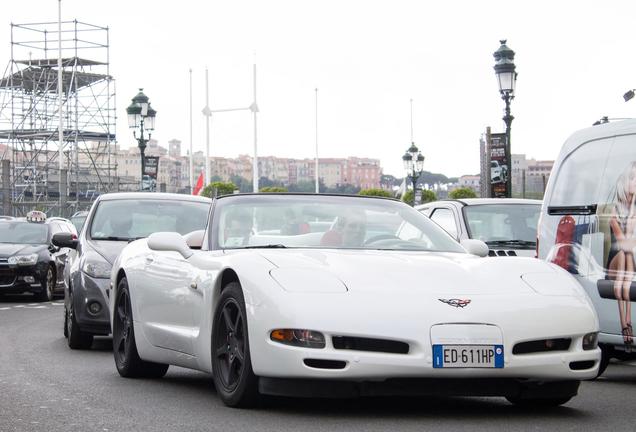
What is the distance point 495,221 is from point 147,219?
4147 mm

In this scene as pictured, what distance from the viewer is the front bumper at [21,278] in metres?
22.8

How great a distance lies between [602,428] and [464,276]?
1187 mm

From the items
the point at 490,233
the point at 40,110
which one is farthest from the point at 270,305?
the point at 40,110

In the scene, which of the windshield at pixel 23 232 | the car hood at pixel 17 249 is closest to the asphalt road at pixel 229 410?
the car hood at pixel 17 249

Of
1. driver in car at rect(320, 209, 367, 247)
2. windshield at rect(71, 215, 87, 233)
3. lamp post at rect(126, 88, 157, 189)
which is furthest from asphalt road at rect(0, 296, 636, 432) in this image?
lamp post at rect(126, 88, 157, 189)

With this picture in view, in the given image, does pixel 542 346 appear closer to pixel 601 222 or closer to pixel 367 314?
pixel 367 314

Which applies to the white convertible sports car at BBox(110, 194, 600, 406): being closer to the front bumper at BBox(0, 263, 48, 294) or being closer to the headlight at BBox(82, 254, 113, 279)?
the headlight at BBox(82, 254, 113, 279)

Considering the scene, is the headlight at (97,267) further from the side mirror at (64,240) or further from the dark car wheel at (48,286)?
the dark car wheel at (48,286)

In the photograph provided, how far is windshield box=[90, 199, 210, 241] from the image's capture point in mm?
13516

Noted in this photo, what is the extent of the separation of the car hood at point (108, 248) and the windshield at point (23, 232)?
36.4 feet

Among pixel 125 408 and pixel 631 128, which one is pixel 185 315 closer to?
pixel 125 408

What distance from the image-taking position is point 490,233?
14898mm

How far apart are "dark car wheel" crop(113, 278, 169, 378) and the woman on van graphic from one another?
131 inches

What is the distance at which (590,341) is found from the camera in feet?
23.1
